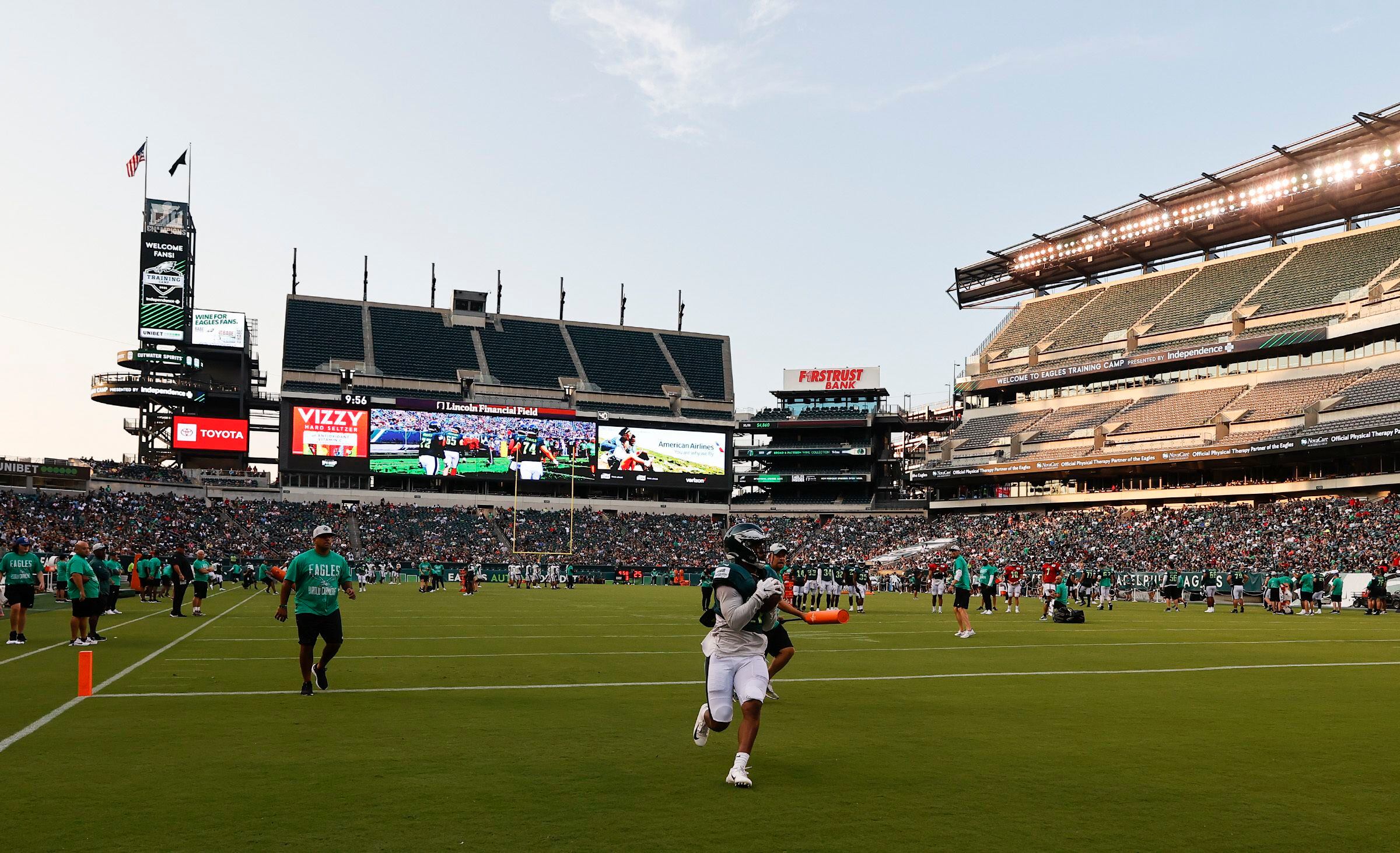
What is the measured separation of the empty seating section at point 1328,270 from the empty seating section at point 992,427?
18.9m

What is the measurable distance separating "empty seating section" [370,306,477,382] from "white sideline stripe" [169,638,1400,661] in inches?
3063

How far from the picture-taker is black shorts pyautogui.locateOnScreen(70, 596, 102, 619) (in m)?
18.2

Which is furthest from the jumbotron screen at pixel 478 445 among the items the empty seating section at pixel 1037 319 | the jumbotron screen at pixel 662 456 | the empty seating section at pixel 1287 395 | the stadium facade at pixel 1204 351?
the empty seating section at pixel 1287 395

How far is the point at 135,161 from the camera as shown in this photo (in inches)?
3268

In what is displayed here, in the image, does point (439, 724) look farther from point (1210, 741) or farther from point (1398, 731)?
point (1398, 731)

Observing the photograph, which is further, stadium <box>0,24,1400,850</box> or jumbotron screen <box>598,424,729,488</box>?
jumbotron screen <box>598,424,729,488</box>

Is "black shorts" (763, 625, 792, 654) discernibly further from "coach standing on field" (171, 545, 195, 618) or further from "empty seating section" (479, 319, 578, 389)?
"empty seating section" (479, 319, 578, 389)

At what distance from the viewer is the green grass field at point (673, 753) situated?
6.55 m

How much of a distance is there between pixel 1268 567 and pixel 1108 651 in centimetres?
3545

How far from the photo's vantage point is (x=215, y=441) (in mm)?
85625

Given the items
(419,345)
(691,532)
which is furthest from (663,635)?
(419,345)

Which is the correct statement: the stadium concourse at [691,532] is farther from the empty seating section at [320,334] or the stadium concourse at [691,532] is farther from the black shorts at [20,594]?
the black shorts at [20,594]

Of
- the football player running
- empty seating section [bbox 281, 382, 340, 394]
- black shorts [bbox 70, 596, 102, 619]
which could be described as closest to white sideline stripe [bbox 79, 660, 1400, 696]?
the football player running

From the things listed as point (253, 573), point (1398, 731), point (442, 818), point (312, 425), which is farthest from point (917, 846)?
point (312, 425)
